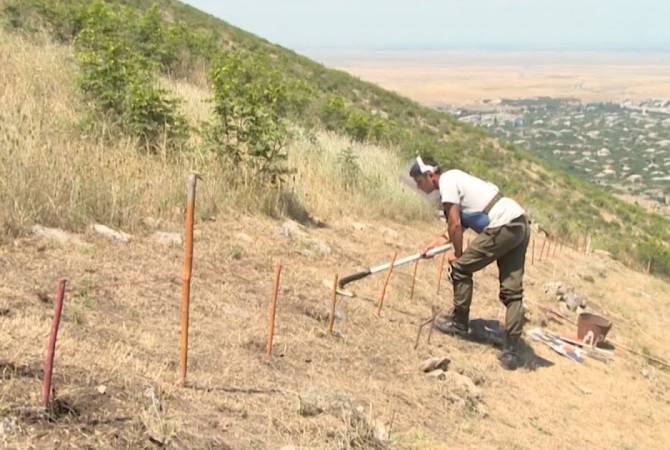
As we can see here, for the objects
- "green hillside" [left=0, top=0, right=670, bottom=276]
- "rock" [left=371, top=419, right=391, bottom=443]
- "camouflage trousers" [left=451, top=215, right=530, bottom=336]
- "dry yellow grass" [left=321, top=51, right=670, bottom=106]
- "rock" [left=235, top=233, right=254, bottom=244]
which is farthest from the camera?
"dry yellow grass" [left=321, top=51, right=670, bottom=106]

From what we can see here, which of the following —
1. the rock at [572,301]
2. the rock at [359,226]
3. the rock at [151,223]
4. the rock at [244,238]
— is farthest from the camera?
the rock at [359,226]

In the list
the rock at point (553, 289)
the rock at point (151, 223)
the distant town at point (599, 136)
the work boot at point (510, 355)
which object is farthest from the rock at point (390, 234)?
the distant town at point (599, 136)

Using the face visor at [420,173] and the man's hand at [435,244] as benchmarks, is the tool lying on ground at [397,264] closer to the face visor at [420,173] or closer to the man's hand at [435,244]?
the man's hand at [435,244]

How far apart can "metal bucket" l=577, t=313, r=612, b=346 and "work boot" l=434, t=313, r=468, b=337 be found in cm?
137

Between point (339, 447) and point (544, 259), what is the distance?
725 centimetres

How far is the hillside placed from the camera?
2910mm

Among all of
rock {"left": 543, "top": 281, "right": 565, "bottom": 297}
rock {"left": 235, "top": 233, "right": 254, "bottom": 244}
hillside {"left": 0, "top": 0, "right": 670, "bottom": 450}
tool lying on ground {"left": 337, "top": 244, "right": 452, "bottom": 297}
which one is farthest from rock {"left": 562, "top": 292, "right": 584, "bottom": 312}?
rock {"left": 235, "top": 233, "right": 254, "bottom": 244}

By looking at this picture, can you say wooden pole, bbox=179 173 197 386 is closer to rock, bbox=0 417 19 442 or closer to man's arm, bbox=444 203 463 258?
rock, bbox=0 417 19 442

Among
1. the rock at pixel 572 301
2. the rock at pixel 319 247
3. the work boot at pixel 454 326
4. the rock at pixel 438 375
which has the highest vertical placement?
the rock at pixel 319 247

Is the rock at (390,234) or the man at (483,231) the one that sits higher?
the man at (483,231)

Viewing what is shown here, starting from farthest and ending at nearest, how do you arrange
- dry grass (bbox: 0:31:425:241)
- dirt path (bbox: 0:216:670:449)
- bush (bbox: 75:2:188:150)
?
bush (bbox: 75:2:188:150), dry grass (bbox: 0:31:425:241), dirt path (bbox: 0:216:670:449)

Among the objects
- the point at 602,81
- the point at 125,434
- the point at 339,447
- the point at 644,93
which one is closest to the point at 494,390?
the point at 339,447

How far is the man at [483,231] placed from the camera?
4941 mm

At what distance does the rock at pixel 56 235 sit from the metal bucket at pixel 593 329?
435 cm
